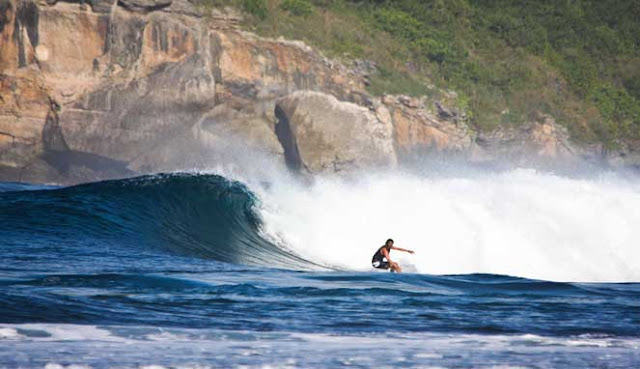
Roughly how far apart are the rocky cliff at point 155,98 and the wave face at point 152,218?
19873mm

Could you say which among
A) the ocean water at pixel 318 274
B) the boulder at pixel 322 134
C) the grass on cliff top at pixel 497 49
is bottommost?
the ocean water at pixel 318 274

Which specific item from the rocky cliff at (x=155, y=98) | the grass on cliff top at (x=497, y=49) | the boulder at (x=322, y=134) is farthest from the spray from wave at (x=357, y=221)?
the grass on cliff top at (x=497, y=49)

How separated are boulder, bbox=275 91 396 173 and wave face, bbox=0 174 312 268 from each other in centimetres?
2064

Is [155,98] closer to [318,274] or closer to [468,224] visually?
[468,224]

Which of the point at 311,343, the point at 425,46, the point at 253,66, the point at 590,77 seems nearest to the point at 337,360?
the point at 311,343

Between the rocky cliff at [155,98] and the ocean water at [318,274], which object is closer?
the ocean water at [318,274]

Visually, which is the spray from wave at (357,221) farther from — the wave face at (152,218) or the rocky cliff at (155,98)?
the rocky cliff at (155,98)

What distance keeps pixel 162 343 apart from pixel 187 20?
35.4 meters

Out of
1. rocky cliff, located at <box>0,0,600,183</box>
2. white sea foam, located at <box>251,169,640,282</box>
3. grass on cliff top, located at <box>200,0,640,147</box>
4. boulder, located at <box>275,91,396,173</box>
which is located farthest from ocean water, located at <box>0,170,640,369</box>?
grass on cliff top, located at <box>200,0,640,147</box>

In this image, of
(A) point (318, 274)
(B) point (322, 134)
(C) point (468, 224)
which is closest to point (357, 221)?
(C) point (468, 224)

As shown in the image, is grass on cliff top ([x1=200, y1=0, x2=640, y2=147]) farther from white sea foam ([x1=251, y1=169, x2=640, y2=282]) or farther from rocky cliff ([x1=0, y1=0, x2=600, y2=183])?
white sea foam ([x1=251, y1=169, x2=640, y2=282])

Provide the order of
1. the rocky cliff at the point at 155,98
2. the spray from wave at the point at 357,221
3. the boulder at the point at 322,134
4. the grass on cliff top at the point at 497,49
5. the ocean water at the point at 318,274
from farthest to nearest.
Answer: the grass on cliff top at the point at 497,49, the boulder at the point at 322,134, the rocky cliff at the point at 155,98, the spray from wave at the point at 357,221, the ocean water at the point at 318,274

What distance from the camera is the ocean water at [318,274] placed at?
780 centimetres

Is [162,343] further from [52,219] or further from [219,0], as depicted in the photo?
[219,0]
